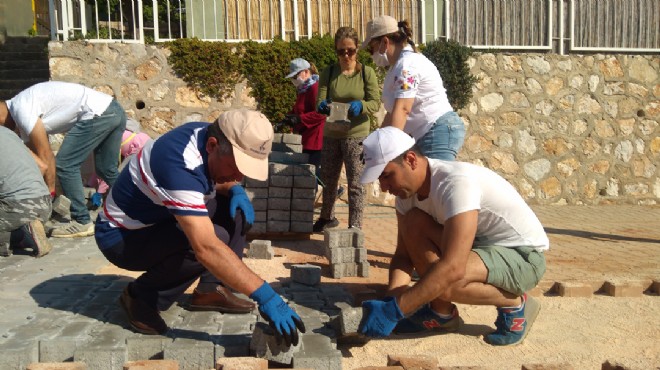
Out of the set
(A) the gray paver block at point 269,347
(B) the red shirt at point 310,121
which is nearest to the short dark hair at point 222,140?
(A) the gray paver block at point 269,347

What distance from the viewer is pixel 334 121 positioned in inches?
250

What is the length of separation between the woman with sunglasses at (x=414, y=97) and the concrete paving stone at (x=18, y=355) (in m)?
2.54

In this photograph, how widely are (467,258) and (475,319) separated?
0.91 meters

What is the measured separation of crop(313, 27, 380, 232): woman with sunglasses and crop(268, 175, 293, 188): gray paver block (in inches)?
12.2

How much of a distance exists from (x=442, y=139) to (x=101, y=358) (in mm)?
2625

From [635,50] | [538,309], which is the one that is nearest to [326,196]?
[538,309]

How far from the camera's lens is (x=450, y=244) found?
3.46 metres

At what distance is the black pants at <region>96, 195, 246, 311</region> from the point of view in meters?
3.75

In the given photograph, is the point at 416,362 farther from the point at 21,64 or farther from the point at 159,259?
the point at 21,64

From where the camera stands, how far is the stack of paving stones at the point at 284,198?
6.53 meters

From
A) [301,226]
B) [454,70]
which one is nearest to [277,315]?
[301,226]

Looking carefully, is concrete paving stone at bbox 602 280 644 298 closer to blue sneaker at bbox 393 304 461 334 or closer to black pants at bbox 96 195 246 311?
blue sneaker at bbox 393 304 461 334

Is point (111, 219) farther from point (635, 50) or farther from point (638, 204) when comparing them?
point (635, 50)

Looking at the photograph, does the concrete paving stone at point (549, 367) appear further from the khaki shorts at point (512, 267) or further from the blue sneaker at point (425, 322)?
the blue sneaker at point (425, 322)
